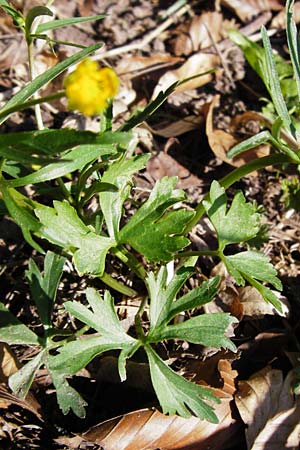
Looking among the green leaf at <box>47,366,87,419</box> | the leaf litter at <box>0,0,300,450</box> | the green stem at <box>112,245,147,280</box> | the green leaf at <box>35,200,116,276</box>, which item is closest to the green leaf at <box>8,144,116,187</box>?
the green leaf at <box>35,200,116,276</box>

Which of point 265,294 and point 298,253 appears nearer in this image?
point 265,294

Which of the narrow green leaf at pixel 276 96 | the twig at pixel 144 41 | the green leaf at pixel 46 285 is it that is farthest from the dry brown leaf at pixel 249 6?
the green leaf at pixel 46 285

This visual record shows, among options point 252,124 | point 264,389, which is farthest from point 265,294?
point 252,124

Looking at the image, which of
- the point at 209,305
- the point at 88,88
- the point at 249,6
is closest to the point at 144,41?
the point at 249,6

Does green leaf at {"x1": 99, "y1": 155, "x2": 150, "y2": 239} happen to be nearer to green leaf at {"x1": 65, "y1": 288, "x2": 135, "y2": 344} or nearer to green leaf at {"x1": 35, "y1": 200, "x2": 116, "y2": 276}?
green leaf at {"x1": 35, "y1": 200, "x2": 116, "y2": 276}

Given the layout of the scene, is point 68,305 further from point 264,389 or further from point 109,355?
point 264,389
